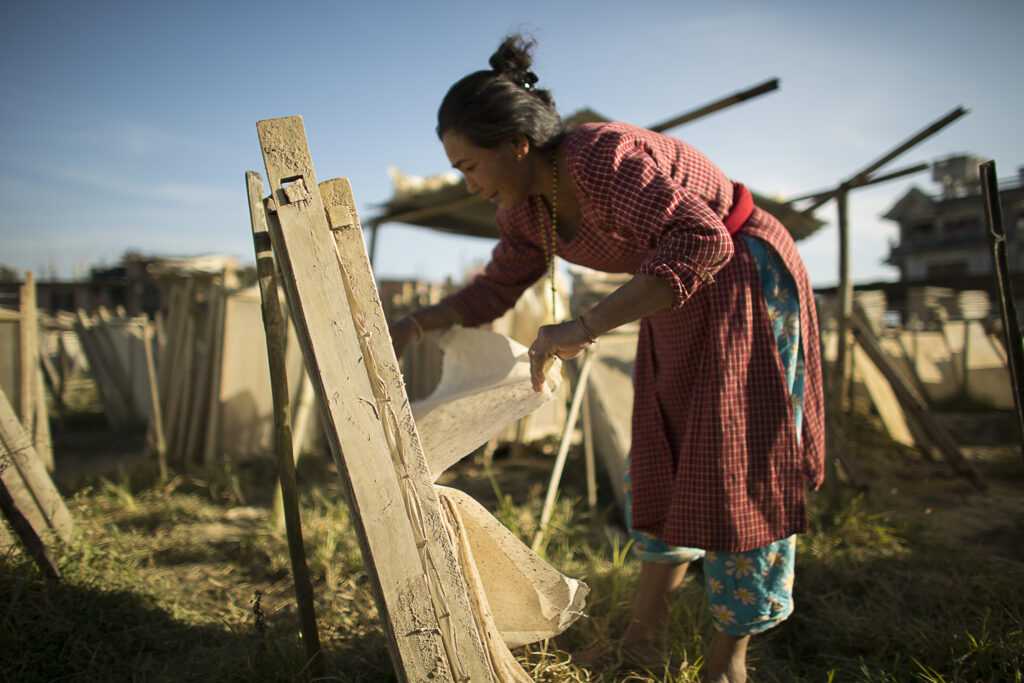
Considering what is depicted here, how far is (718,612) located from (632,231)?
1056 millimetres

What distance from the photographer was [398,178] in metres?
5.38

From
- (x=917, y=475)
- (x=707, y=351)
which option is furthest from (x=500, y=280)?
(x=917, y=475)

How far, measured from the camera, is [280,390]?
58.5 inches

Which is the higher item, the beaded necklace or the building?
the building

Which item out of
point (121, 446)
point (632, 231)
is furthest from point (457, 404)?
point (121, 446)

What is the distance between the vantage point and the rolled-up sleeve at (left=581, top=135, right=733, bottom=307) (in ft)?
4.13

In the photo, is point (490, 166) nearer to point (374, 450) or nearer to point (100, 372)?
point (374, 450)

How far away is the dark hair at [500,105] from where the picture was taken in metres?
1.47

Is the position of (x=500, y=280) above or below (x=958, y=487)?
above

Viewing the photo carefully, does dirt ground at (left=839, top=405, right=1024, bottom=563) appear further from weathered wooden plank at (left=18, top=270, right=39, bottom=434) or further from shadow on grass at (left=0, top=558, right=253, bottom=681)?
weathered wooden plank at (left=18, top=270, right=39, bottom=434)

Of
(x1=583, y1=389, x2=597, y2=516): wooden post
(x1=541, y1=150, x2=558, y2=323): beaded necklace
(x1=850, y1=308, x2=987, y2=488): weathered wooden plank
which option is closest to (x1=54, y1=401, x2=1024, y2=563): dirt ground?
(x1=850, y1=308, x2=987, y2=488): weathered wooden plank

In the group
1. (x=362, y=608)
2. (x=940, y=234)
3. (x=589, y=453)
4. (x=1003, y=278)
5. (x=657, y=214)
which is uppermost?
(x=940, y=234)

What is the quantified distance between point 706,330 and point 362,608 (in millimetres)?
1659

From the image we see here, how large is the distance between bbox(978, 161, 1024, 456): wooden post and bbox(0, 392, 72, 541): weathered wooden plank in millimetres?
3003
